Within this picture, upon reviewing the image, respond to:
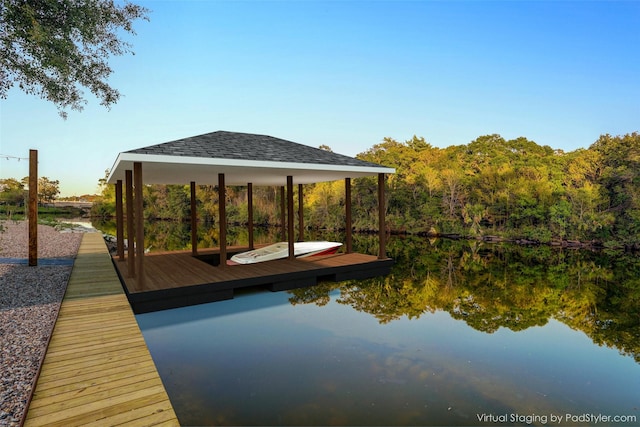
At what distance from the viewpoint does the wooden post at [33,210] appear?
8459 millimetres

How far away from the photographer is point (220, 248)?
737 centimetres

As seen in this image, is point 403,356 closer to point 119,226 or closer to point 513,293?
point 513,293

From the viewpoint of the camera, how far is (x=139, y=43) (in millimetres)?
10008

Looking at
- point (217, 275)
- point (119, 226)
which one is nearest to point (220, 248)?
point (217, 275)

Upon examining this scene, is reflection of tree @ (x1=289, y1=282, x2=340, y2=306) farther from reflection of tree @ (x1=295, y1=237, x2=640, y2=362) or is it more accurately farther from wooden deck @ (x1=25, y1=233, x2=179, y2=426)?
wooden deck @ (x1=25, y1=233, x2=179, y2=426)

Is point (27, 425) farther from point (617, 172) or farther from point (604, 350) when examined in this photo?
point (617, 172)

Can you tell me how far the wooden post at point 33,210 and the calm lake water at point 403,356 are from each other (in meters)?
5.30

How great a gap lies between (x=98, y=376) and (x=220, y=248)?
4340 millimetres

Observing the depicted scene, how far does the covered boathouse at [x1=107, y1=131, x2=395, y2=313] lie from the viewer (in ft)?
19.5

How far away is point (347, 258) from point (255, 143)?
4.06 m

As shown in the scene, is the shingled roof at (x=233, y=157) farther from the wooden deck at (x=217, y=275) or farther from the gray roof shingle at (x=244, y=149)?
the wooden deck at (x=217, y=275)

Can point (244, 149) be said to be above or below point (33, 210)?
above

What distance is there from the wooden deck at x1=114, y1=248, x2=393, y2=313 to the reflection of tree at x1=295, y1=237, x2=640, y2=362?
1.36 feet

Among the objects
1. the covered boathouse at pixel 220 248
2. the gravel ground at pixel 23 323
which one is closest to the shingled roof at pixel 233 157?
the covered boathouse at pixel 220 248
